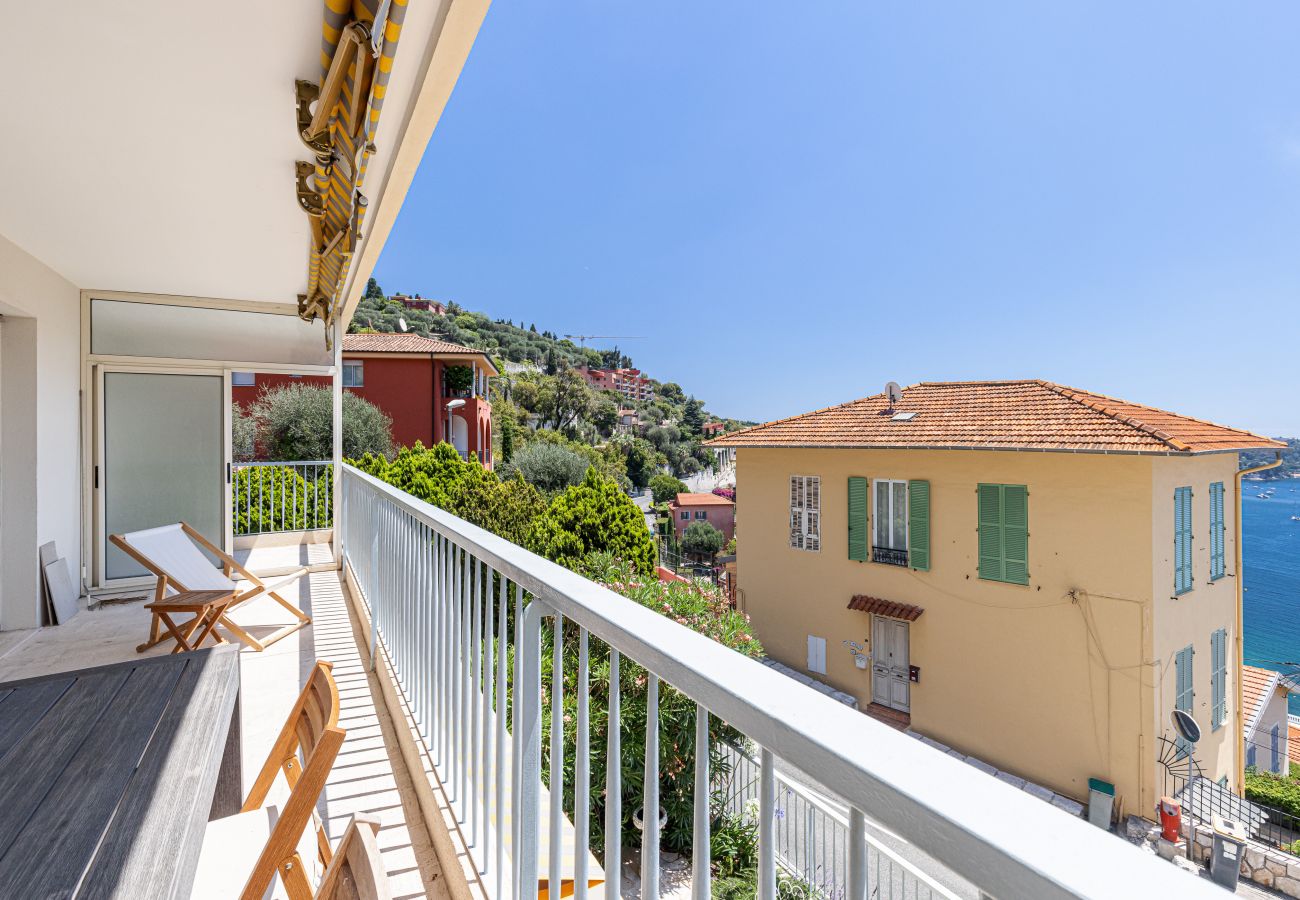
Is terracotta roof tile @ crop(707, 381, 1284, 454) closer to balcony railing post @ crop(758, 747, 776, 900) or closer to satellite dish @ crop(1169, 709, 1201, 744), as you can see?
satellite dish @ crop(1169, 709, 1201, 744)

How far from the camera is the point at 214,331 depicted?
16.1 ft

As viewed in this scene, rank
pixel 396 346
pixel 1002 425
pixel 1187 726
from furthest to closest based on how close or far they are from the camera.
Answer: pixel 396 346 < pixel 1002 425 < pixel 1187 726

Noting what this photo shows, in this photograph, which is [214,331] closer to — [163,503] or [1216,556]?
[163,503]

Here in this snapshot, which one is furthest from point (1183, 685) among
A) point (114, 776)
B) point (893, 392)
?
point (114, 776)

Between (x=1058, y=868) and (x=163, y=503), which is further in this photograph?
(x=163, y=503)

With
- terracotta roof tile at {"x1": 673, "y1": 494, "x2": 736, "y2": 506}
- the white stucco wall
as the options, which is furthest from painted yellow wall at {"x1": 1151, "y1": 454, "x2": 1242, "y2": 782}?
terracotta roof tile at {"x1": 673, "y1": 494, "x2": 736, "y2": 506}

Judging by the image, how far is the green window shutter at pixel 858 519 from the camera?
13.2 meters

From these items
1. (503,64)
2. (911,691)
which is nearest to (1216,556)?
(911,691)

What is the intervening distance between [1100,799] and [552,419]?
111 ft

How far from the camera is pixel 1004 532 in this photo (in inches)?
444

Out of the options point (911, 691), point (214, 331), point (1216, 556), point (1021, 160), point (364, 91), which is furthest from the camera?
point (1021, 160)

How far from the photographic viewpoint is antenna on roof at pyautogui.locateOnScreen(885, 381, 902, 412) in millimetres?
14289

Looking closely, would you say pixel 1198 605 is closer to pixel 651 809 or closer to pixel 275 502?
pixel 651 809

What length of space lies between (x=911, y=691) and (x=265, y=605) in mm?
11795
